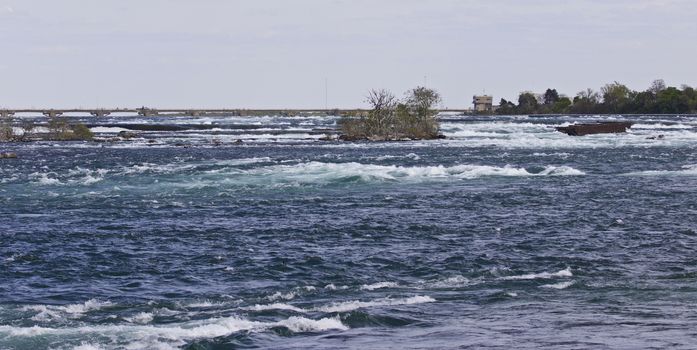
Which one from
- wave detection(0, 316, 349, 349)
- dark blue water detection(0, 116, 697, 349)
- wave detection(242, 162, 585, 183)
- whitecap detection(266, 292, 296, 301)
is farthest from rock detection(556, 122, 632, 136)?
wave detection(0, 316, 349, 349)

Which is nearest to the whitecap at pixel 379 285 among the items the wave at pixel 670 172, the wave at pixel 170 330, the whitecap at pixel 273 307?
the whitecap at pixel 273 307

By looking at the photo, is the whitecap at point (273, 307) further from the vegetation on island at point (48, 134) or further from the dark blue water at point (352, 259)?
the vegetation on island at point (48, 134)

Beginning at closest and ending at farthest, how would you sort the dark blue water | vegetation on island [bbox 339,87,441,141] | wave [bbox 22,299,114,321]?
the dark blue water < wave [bbox 22,299,114,321] < vegetation on island [bbox 339,87,441,141]

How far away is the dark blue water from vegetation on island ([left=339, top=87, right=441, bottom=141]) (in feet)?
160

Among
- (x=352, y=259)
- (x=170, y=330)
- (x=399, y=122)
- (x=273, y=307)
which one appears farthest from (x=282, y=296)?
(x=399, y=122)

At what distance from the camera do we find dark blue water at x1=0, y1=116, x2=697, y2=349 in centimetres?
2025

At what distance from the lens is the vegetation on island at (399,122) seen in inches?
4220

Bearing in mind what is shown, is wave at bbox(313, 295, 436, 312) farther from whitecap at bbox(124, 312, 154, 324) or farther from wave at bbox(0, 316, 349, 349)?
whitecap at bbox(124, 312, 154, 324)

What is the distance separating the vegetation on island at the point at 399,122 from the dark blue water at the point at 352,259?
48634 millimetres

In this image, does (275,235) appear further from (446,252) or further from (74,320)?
(74,320)

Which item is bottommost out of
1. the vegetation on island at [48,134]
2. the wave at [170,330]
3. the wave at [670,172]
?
the vegetation on island at [48,134]

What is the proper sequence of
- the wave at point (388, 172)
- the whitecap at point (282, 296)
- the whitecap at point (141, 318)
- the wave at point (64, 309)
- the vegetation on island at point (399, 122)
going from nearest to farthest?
1. the whitecap at point (141, 318)
2. the wave at point (64, 309)
3. the whitecap at point (282, 296)
4. the wave at point (388, 172)
5. the vegetation on island at point (399, 122)

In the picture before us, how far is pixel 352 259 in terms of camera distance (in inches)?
Answer: 1133

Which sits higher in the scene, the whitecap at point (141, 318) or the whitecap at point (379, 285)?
the whitecap at point (141, 318)
